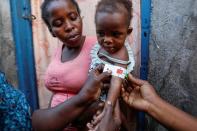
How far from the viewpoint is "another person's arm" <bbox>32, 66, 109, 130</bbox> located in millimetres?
2480

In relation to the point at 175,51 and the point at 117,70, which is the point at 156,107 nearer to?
the point at 117,70

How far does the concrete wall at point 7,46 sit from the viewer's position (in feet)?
12.1

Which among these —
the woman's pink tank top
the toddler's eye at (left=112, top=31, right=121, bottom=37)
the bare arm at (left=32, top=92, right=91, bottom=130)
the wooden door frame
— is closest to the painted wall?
the wooden door frame

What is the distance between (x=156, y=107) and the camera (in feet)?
8.83

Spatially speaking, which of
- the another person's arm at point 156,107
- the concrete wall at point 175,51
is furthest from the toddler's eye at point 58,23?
the concrete wall at point 175,51

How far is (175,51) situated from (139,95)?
1.66 ft

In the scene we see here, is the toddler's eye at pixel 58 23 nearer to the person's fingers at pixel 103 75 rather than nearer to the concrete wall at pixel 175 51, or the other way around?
the person's fingers at pixel 103 75

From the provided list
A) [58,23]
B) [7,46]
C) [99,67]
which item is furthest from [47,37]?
[99,67]

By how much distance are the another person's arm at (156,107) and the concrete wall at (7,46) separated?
1.49 metres

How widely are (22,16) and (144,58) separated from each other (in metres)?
1.22

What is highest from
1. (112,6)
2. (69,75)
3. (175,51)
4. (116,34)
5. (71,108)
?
(112,6)

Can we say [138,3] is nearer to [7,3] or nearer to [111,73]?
[111,73]

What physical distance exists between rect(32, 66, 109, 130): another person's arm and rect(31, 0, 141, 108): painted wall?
2.28 ft

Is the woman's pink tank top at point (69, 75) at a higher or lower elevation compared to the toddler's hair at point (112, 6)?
lower
